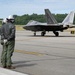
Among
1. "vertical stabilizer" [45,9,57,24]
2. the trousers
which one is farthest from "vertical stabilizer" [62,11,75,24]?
the trousers

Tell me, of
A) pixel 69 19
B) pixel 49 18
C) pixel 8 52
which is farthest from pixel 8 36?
pixel 69 19

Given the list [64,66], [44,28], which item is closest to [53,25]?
[44,28]

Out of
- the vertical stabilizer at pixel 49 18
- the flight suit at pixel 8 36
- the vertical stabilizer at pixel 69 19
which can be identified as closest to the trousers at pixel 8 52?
the flight suit at pixel 8 36

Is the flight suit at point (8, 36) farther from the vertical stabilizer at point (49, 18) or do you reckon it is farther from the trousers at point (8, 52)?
the vertical stabilizer at point (49, 18)

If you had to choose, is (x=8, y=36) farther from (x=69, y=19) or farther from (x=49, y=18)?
(x=69, y=19)

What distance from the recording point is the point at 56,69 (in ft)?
37.0

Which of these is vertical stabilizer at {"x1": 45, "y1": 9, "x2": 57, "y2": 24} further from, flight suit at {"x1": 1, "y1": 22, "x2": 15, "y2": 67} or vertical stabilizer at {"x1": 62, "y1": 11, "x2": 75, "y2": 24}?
flight suit at {"x1": 1, "y1": 22, "x2": 15, "y2": 67}

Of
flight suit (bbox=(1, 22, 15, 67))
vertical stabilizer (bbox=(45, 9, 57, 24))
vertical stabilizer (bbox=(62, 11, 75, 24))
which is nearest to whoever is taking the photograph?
flight suit (bbox=(1, 22, 15, 67))

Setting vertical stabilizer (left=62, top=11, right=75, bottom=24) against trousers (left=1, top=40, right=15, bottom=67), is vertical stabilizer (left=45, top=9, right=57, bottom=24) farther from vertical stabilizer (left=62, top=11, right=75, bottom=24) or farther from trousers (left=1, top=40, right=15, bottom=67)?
trousers (left=1, top=40, right=15, bottom=67)

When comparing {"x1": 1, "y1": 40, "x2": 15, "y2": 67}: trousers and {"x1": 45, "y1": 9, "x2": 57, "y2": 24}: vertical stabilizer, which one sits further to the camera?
{"x1": 45, "y1": 9, "x2": 57, "y2": 24}: vertical stabilizer

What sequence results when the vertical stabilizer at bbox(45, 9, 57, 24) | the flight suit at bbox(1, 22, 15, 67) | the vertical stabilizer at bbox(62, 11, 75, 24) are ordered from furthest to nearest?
the vertical stabilizer at bbox(62, 11, 75, 24) → the vertical stabilizer at bbox(45, 9, 57, 24) → the flight suit at bbox(1, 22, 15, 67)

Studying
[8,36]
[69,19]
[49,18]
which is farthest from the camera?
[69,19]

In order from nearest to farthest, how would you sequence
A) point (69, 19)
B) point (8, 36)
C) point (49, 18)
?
point (8, 36) < point (49, 18) < point (69, 19)

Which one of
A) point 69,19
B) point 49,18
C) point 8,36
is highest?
point 8,36
